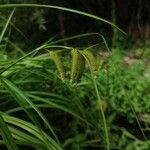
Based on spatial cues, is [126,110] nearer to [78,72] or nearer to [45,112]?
[45,112]

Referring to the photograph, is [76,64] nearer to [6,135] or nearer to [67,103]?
[6,135]

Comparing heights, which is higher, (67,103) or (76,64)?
(76,64)

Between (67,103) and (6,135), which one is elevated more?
(6,135)

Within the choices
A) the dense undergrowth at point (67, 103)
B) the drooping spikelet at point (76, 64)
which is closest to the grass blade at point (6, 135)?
the dense undergrowth at point (67, 103)

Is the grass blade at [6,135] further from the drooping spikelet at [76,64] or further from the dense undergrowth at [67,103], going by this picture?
the drooping spikelet at [76,64]

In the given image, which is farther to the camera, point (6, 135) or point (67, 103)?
point (67, 103)

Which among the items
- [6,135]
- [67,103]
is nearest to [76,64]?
[6,135]

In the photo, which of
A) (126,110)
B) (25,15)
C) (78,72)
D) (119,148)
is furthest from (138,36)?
(78,72)

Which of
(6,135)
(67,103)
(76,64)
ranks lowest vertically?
(67,103)

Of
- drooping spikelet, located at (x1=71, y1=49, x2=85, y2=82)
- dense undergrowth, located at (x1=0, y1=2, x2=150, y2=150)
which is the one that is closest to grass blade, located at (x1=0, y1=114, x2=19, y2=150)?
dense undergrowth, located at (x1=0, y1=2, x2=150, y2=150)
